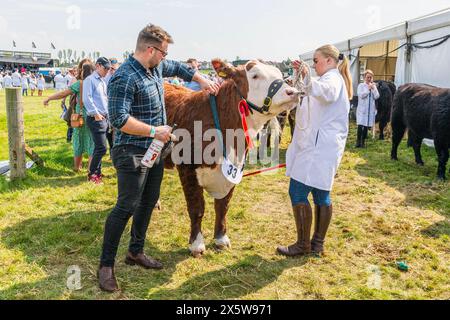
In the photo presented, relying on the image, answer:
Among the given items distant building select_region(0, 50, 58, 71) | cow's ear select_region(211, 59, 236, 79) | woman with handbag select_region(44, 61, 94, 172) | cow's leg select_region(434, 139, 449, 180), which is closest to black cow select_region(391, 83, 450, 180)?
cow's leg select_region(434, 139, 449, 180)

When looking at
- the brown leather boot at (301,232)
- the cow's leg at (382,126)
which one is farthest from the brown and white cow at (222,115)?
the cow's leg at (382,126)

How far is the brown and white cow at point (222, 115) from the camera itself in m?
3.51

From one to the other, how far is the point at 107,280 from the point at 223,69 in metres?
2.10

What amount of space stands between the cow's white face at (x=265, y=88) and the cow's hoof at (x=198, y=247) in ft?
4.75

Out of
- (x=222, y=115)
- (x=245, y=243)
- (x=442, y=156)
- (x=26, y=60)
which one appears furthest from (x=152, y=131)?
(x=26, y=60)

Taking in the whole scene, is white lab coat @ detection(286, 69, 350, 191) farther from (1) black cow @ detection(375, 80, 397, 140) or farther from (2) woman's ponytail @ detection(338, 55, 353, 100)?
(1) black cow @ detection(375, 80, 397, 140)

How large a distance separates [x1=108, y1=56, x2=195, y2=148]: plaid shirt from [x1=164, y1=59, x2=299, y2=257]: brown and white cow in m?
0.61

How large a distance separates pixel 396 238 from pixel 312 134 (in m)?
1.79

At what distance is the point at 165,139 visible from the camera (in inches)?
118

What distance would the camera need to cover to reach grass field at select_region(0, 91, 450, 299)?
Answer: 337cm

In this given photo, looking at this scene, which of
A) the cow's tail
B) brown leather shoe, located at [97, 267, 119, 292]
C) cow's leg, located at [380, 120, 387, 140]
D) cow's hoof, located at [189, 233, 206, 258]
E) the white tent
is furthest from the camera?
cow's leg, located at [380, 120, 387, 140]

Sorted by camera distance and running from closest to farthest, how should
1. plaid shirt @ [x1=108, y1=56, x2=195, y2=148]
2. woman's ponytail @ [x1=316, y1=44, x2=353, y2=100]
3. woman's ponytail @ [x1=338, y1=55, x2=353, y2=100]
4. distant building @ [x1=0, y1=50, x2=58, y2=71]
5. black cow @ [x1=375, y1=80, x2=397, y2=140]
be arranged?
plaid shirt @ [x1=108, y1=56, x2=195, y2=148] < woman's ponytail @ [x1=316, y1=44, x2=353, y2=100] < woman's ponytail @ [x1=338, y1=55, x2=353, y2=100] < black cow @ [x1=375, y1=80, x2=397, y2=140] < distant building @ [x1=0, y1=50, x2=58, y2=71]

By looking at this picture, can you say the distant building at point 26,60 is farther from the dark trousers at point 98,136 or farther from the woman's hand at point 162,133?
the woman's hand at point 162,133

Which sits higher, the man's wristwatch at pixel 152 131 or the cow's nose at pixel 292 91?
the cow's nose at pixel 292 91
